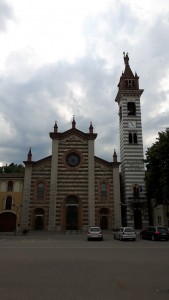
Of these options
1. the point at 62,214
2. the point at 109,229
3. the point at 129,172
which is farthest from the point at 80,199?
the point at 129,172

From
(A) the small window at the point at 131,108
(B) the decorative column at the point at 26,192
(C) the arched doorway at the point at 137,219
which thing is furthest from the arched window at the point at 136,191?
(B) the decorative column at the point at 26,192

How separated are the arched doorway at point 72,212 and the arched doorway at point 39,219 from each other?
371 cm

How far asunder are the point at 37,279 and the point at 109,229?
35054 mm

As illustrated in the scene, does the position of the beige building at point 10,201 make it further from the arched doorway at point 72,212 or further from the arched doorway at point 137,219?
the arched doorway at point 137,219

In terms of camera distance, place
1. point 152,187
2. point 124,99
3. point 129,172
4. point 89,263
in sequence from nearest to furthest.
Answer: point 89,263 → point 152,187 → point 129,172 → point 124,99

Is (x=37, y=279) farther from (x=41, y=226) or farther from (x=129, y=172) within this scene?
(x=129, y=172)

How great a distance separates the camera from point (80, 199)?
43.0m

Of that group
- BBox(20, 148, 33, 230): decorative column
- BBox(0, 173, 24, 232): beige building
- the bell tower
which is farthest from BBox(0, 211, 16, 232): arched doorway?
the bell tower

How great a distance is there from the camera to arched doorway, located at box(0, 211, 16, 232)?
43812 millimetres

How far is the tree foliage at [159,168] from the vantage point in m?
31.2

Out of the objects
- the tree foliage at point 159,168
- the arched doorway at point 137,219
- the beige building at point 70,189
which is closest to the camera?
the tree foliage at point 159,168

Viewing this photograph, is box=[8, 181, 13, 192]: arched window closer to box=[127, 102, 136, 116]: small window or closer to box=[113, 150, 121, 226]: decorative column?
box=[113, 150, 121, 226]: decorative column

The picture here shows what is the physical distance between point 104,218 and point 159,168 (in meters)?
14.5

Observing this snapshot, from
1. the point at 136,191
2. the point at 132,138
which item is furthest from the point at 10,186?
the point at 132,138
